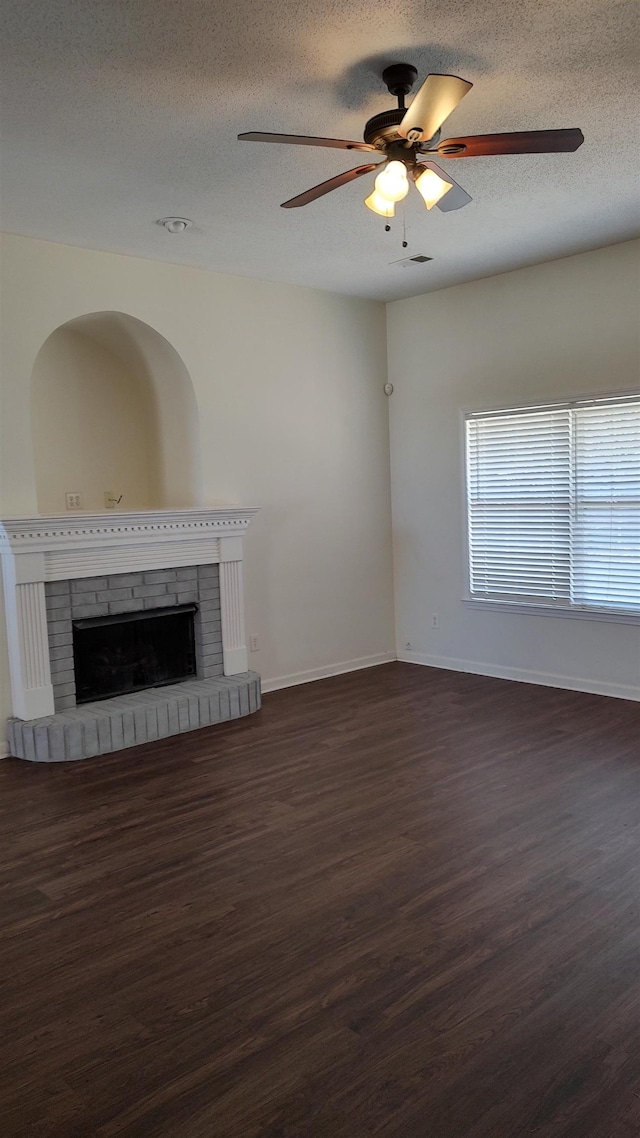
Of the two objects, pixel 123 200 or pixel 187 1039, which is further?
pixel 123 200

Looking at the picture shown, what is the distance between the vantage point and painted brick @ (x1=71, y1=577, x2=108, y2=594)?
4.75 m

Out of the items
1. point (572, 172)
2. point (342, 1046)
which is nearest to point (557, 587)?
point (572, 172)

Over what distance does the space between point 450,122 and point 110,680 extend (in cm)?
361

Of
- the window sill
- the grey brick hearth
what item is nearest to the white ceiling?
the window sill

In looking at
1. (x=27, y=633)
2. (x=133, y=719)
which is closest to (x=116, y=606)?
(x=27, y=633)

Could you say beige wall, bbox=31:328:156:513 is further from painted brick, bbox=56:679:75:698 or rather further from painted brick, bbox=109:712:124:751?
painted brick, bbox=109:712:124:751

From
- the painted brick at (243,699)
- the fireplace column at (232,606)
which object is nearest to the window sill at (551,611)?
the fireplace column at (232,606)

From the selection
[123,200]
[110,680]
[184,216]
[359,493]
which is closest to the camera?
[123,200]

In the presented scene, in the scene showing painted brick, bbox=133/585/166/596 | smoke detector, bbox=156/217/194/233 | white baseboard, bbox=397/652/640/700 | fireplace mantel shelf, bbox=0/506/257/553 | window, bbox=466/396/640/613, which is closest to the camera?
smoke detector, bbox=156/217/194/233

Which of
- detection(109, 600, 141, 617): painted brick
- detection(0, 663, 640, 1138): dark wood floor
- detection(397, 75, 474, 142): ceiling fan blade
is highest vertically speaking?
detection(397, 75, 474, 142): ceiling fan blade

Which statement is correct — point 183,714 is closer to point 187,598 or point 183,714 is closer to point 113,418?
point 187,598

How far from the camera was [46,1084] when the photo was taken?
200 cm

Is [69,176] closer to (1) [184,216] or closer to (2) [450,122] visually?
(1) [184,216]

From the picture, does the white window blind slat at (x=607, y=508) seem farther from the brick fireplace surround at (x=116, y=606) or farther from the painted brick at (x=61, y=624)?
the painted brick at (x=61, y=624)
